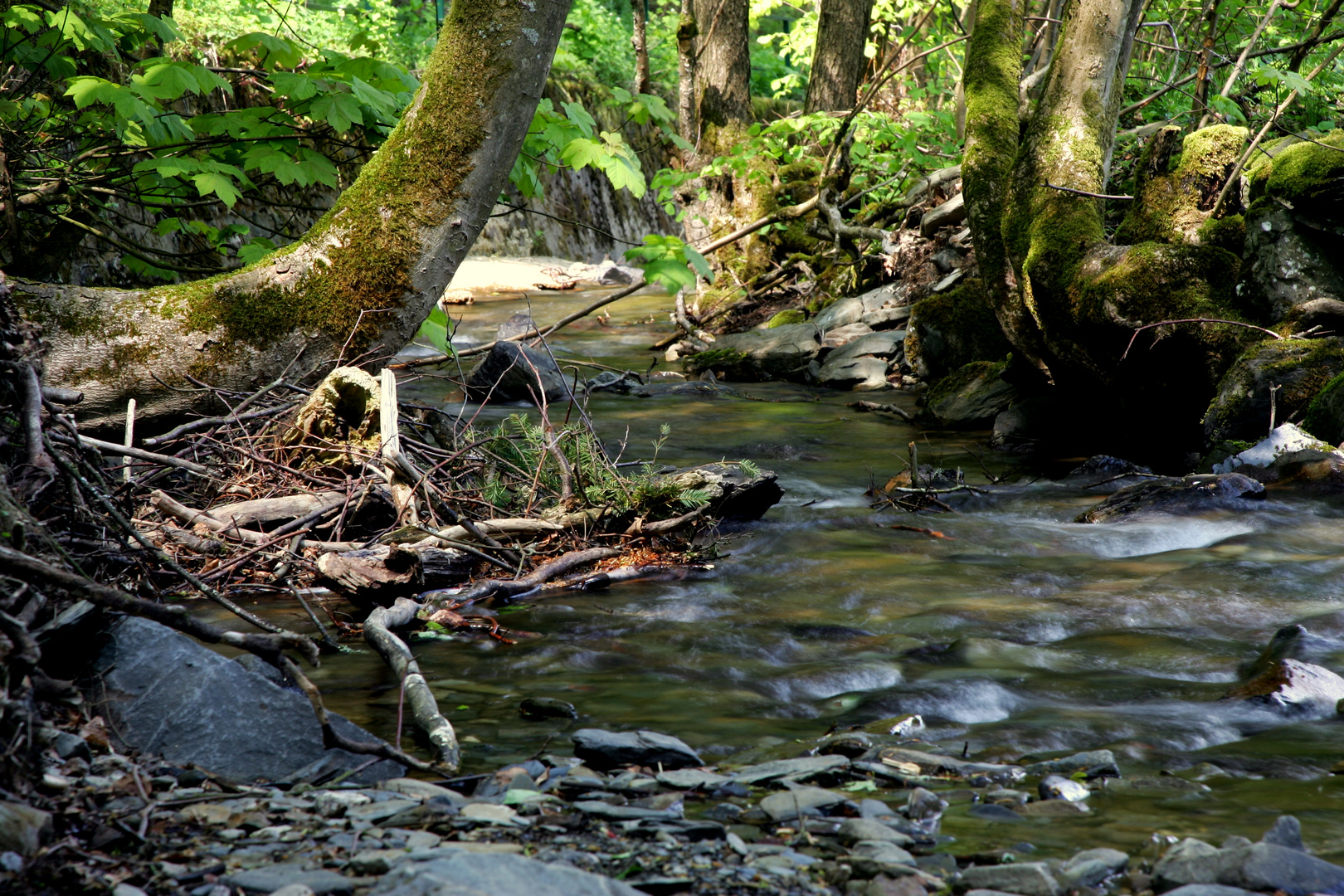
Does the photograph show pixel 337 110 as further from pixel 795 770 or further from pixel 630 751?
Answer: pixel 795 770

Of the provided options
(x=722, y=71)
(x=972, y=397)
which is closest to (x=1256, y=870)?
(x=972, y=397)

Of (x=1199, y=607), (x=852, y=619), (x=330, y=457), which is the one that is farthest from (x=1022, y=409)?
(x=330, y=457)

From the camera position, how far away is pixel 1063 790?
96.5 inches

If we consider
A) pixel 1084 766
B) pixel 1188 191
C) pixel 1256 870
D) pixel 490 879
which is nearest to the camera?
pixel 490 879

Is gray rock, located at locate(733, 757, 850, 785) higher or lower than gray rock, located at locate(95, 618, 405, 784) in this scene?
lower

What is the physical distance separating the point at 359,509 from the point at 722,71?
12.6 metres

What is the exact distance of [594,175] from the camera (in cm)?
2547

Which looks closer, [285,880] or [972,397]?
[285,880]

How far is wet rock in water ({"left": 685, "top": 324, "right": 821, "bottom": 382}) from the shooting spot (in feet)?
36.4

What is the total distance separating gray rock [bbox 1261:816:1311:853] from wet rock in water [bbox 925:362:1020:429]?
6425 mm

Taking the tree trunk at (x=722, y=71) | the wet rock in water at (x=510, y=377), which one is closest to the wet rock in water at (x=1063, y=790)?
the wet rock in water at (x=510, y=377)

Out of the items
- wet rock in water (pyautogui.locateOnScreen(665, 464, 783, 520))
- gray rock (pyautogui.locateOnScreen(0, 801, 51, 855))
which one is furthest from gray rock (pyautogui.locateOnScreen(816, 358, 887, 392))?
gray rock (pyautogui.locateOnScreen(0, 801, 51, 855))

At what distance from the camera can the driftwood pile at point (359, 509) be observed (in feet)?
11.7

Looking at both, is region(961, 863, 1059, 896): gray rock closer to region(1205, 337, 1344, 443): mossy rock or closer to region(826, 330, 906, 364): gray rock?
region(1205, 337, 1344, 443): mossy rock
